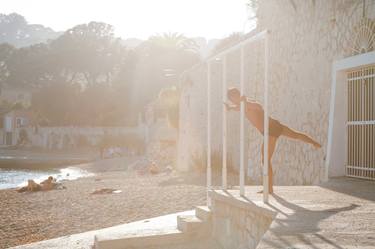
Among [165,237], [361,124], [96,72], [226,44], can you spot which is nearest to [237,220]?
[165,237]

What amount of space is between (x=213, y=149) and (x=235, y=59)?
9.63ft

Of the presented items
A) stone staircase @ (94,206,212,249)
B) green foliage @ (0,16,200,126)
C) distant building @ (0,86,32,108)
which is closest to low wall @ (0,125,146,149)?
green foliage @ (0,16,200,126)

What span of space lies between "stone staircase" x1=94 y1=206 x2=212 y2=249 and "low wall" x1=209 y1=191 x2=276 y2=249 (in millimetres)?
128

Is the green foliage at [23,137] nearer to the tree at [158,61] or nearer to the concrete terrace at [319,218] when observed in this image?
the tree at [158,61]

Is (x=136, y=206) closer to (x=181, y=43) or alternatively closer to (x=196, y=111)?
(x=196, y=111)

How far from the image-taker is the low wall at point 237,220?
4.41m

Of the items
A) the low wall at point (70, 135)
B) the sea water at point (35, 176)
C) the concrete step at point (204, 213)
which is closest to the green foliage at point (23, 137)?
the low wall at point (70, 135)

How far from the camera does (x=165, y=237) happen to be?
562 centimetres

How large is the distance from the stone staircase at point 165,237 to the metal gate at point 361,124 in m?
2.83

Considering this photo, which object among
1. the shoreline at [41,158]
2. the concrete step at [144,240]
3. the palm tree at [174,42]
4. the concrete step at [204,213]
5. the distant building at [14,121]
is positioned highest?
the palm tree at [174,42]

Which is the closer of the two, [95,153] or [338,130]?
[338,130]

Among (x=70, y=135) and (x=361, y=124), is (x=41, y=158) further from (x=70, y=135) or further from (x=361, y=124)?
(x=361, y=124)

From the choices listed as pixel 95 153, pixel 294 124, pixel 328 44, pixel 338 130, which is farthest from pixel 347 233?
pixel 95 153

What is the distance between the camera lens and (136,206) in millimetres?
10500
